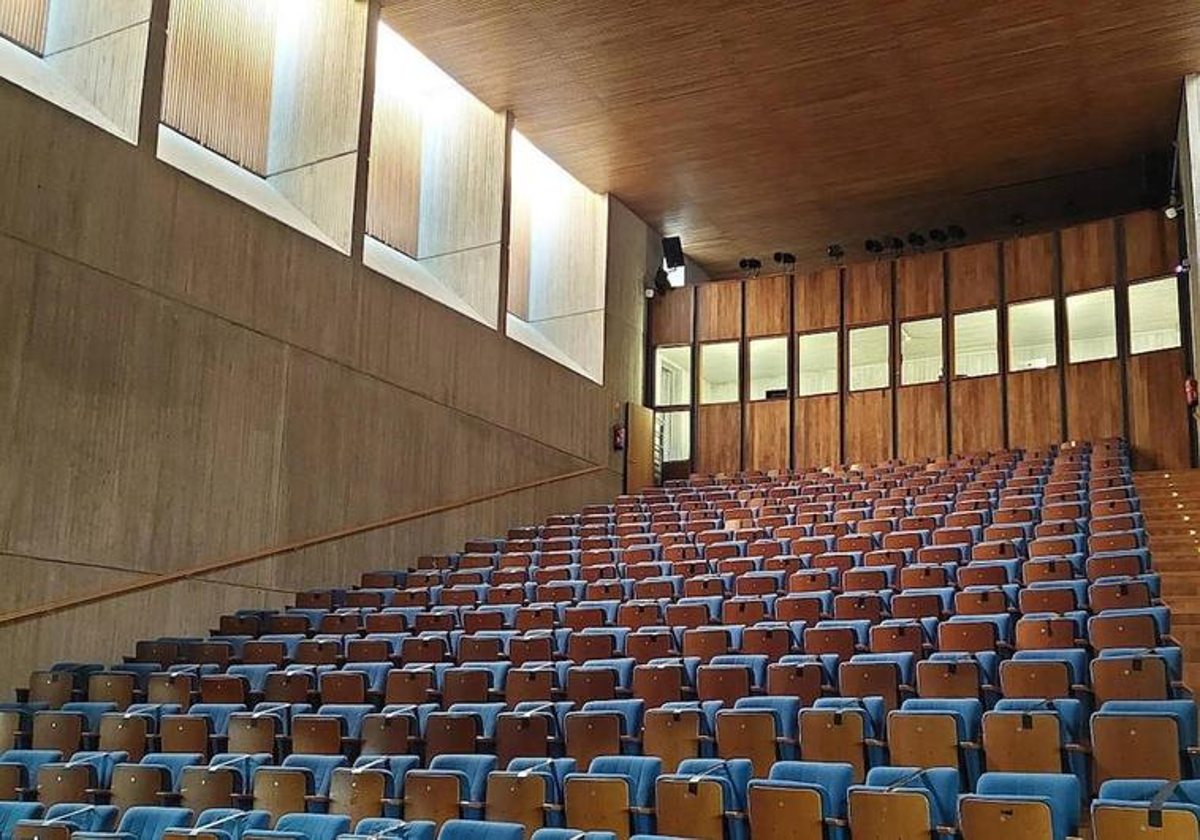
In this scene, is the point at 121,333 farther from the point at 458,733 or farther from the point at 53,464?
the point at 458,733

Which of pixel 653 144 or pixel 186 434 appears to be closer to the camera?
pixel 186 434

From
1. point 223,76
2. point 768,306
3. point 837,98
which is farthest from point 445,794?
point 768,306

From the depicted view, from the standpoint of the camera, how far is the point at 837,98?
8.88 m

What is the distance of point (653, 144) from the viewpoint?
9.77 metres

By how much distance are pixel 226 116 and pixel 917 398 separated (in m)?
5.84

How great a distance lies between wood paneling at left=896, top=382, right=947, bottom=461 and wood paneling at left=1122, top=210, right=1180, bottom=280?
1.72 meters

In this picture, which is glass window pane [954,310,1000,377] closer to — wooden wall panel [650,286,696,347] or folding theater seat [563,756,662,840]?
wooden wall panel [650,286,696,347]

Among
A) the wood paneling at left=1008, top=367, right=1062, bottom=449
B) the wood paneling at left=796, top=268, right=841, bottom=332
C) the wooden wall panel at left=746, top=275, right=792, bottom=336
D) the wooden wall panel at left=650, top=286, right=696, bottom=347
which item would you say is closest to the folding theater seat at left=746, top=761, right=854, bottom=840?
the wood paneling at left=1008, top=367, right=1062, bottom=449

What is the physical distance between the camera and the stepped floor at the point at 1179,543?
478cm

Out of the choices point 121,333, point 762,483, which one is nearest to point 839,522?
point 762,483

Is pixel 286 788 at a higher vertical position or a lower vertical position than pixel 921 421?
lower

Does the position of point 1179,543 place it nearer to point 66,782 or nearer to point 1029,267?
point 1029,267

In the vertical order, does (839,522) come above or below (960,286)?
below

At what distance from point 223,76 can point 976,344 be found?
620 centimetres
